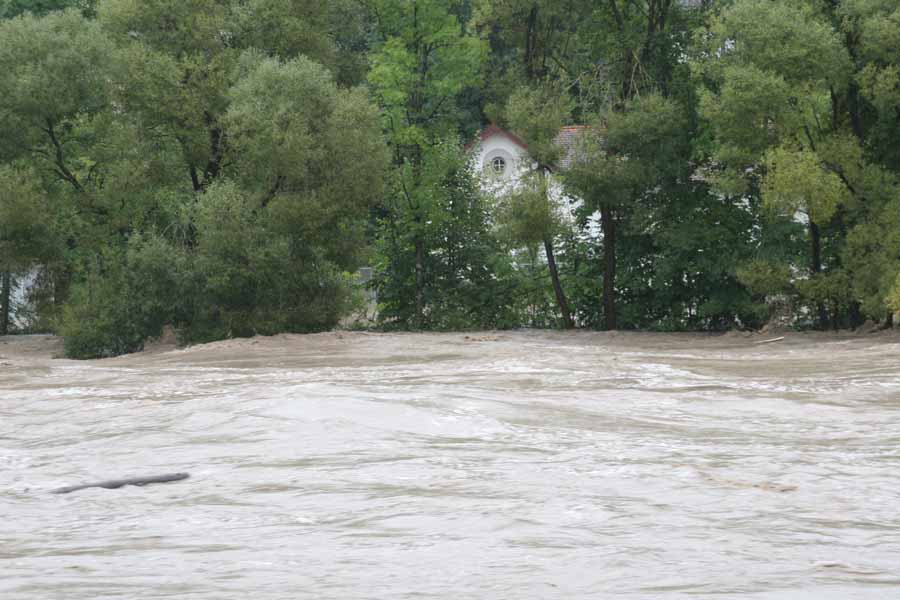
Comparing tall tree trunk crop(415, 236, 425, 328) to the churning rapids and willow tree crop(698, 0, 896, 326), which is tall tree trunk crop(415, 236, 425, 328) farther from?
the churning rapids

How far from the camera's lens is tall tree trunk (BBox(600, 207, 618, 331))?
35.9 metres

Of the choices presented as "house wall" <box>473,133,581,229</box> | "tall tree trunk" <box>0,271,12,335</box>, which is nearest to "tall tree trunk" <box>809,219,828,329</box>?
"house wall" <box>473,133,581,229</box>

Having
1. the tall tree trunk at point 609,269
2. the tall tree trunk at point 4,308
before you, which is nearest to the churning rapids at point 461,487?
the tall tree trunk at point 609,269

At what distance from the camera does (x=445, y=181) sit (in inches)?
1480

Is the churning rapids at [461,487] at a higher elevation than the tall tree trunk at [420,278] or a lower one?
lower

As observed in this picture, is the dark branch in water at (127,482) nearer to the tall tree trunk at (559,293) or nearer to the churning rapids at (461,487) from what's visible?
the churning rapids at (461,487)

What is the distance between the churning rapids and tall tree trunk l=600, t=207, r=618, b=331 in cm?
1527

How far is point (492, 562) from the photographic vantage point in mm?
7793

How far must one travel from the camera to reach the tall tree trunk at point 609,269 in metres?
35.9

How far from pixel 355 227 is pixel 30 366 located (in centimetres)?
1062

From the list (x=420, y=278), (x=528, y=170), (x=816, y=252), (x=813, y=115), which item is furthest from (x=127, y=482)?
(x=420, y=278)

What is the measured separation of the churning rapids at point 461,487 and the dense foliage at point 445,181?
413 inches

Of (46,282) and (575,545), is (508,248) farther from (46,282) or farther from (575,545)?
(575,545)

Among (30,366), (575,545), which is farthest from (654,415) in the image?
(30,366)
